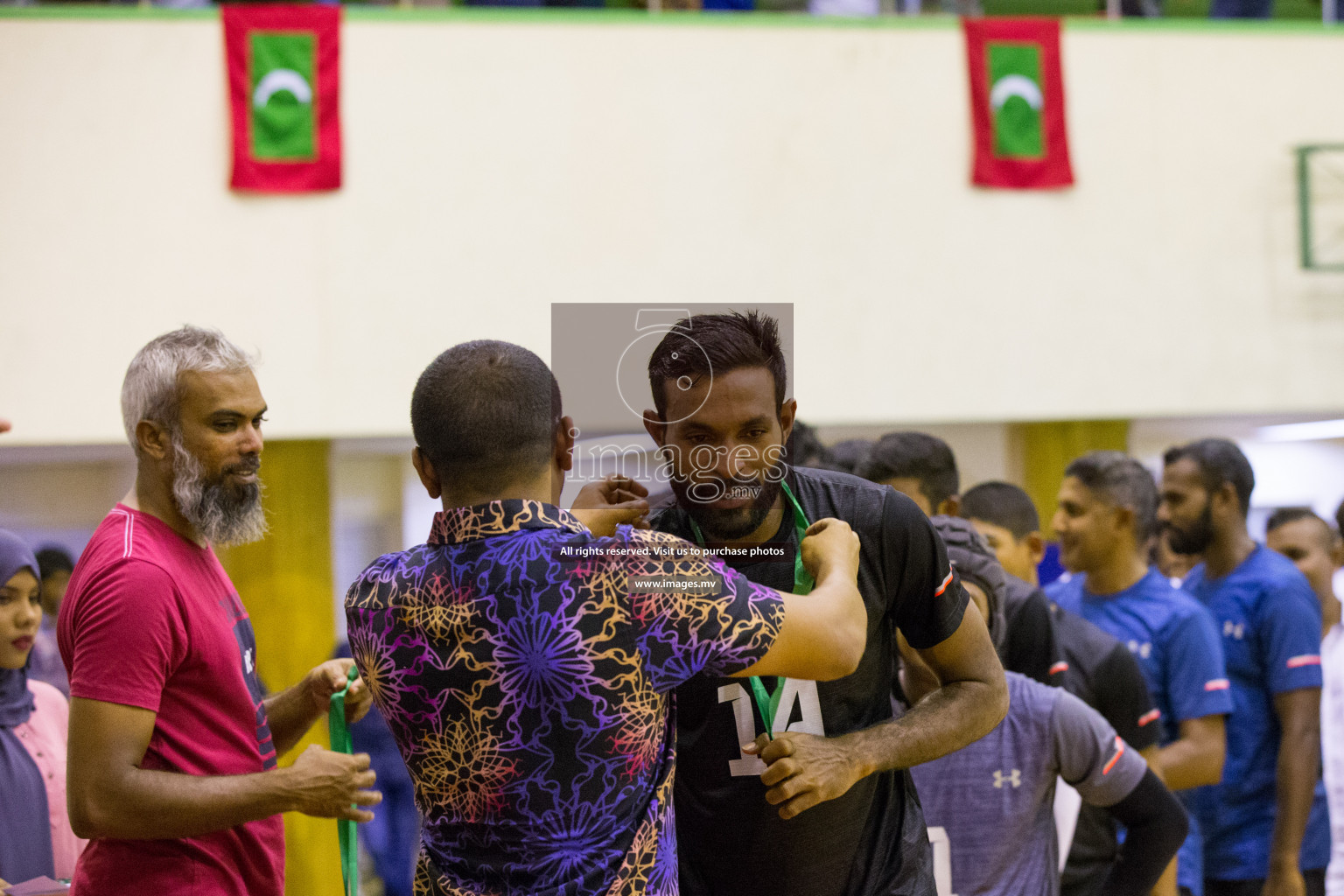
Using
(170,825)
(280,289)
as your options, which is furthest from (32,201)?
(170,825)

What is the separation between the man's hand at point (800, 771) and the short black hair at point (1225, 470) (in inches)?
111

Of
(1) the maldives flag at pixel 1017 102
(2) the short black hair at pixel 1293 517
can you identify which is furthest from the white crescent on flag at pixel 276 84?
(2) the short black hair at pixel 1293 517

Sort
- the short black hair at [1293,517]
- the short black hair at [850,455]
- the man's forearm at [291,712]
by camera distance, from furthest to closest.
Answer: the short black hair at [1293,517] → the short black hair at [850,455] → the man's forearm at [291,712]

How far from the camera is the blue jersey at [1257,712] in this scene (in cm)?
361

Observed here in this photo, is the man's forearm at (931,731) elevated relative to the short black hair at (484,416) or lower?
lower

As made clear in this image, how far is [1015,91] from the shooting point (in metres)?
6.77

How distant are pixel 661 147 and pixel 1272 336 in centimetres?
379

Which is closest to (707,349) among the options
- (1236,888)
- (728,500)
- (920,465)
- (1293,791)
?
(728,500)

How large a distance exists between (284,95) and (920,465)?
4.52 metres

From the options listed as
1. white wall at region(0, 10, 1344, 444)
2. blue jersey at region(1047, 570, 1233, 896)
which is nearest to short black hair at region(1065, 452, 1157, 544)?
blue jersey at region(1047, 570, 1233, 896)

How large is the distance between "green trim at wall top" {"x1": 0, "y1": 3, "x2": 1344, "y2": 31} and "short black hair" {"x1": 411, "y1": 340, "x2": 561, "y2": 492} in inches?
217

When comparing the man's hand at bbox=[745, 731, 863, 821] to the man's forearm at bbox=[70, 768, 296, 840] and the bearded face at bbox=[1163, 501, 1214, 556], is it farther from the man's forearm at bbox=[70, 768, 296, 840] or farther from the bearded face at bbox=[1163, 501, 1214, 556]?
the bearded face at bbox=[1163, 501, 1214, 556]

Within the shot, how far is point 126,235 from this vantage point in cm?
620

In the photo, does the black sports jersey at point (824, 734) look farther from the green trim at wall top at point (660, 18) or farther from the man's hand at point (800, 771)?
the green trim at wall top at point (660, 18)
